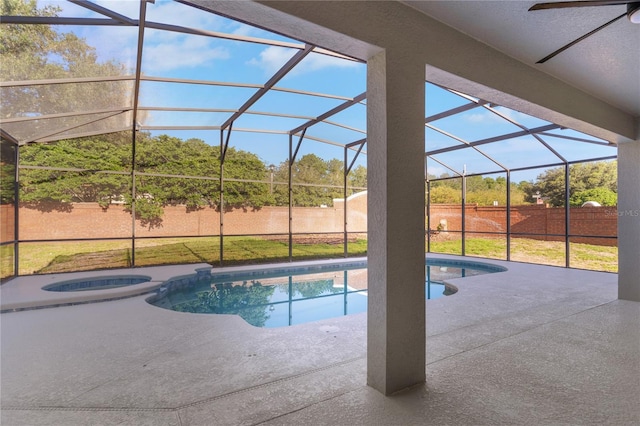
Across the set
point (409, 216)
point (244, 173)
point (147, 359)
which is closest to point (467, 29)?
point (409, 216)

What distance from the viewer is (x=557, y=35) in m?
2.65

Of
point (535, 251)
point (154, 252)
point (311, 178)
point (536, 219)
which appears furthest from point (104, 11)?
point (535, 251)

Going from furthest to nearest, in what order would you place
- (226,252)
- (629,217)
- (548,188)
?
(548,188), (226,252), (629,217)

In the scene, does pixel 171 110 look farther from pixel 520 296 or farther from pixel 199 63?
pixel 520 296

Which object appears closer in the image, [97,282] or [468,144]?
[97,282]

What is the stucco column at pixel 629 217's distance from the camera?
450 centimetres

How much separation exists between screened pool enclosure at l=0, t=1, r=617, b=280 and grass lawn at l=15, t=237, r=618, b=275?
1.9 inches

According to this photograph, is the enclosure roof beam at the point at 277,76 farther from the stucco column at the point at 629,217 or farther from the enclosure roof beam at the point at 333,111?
the stucco column at the point at 629,217

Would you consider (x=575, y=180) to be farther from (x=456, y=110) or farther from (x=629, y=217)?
(x=456, y=110)

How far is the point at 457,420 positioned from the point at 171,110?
668cm

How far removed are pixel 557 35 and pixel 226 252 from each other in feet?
38.3

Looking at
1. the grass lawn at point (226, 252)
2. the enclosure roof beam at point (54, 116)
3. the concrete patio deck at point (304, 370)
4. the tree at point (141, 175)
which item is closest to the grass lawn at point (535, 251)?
the grass lawn at point (226, 252)

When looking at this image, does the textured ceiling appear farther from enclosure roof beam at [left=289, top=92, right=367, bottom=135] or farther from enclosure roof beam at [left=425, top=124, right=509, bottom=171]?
enclosure roof beam at [left=425, top=124, right=509, bottom=171]

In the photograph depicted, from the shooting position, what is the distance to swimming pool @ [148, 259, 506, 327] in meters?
5.49
